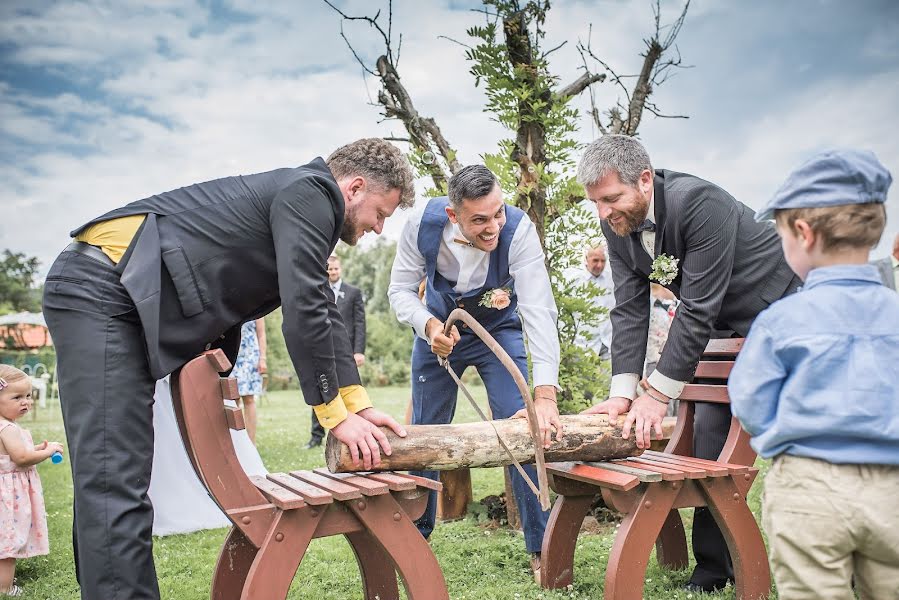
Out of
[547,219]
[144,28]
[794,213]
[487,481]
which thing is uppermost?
[144,28]

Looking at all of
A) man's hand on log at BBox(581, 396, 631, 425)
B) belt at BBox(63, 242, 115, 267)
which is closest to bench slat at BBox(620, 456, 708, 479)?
man's hand on log at BBox(581, 396, 631, 425)

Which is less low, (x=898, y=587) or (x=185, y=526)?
(x=898, y=587)

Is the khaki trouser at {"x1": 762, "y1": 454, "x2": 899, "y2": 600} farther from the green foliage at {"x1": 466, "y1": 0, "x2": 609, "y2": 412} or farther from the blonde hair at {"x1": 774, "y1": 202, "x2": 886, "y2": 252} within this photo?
the green foliage at {"x1": 466, "y1": 0, "x2": 609, "y2": 412}

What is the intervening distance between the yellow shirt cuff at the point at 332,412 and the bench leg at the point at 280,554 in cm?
33

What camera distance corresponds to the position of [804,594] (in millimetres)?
1889

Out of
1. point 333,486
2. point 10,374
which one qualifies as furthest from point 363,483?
point 10,374

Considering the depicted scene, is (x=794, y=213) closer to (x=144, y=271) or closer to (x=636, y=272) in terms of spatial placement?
(x=636, y=272)

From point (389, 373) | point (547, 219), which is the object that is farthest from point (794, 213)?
point (389, 373)

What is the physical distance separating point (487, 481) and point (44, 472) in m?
5.08

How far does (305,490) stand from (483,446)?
0.85m

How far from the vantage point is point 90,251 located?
2688 millimetres

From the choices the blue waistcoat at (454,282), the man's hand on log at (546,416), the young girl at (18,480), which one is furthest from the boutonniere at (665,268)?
the young girl at (18,480)

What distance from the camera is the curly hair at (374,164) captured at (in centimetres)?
311

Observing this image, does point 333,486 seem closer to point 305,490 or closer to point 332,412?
point 305,490
